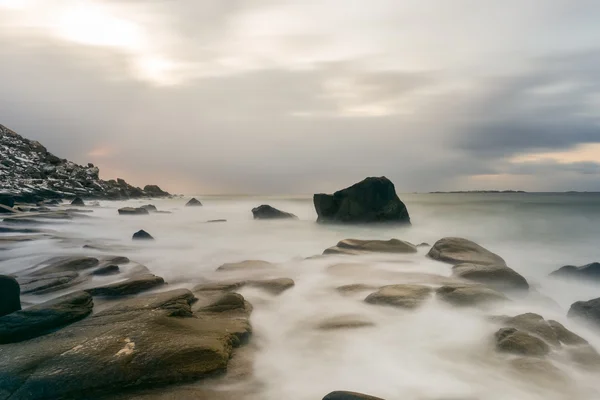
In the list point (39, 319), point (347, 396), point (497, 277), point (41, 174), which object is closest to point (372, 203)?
point (497, 277)

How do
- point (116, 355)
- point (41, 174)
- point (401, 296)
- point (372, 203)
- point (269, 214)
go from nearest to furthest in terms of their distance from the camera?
point (116, 355)
point (401, 296)
point (372, 203)
point (269, 214)
point (41, 174)

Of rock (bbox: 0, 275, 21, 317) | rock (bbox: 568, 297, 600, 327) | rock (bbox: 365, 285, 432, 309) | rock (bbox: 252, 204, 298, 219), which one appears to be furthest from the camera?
rock (bbox: 252, 204, 298, 219)

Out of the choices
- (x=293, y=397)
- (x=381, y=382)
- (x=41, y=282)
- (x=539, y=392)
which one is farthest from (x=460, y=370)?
(x=41, y=282)

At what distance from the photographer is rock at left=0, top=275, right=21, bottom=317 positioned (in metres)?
5.56

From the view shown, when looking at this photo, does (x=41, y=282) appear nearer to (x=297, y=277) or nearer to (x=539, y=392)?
(x=297, y=277)

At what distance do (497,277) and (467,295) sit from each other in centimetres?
200

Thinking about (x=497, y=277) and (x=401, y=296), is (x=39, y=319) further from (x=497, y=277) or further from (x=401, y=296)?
(x=497, y=277)

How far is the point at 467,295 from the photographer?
721 centimetres

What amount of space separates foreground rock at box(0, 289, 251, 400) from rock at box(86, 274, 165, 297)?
1.92 m

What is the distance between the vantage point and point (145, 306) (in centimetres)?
566

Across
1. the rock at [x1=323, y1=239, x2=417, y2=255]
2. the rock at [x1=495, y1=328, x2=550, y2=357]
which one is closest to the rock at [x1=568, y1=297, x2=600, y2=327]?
the rock at [x1=495, y1=328, x2=550, y2=357]

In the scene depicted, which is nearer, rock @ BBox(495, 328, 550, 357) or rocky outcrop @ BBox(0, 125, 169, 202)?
rock @ BBox(495, 328, 550, 357)

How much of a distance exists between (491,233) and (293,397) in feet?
83.0

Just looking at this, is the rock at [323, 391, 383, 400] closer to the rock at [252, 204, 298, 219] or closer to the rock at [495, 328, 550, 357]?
the rock at [495, 328, 550, 357]
